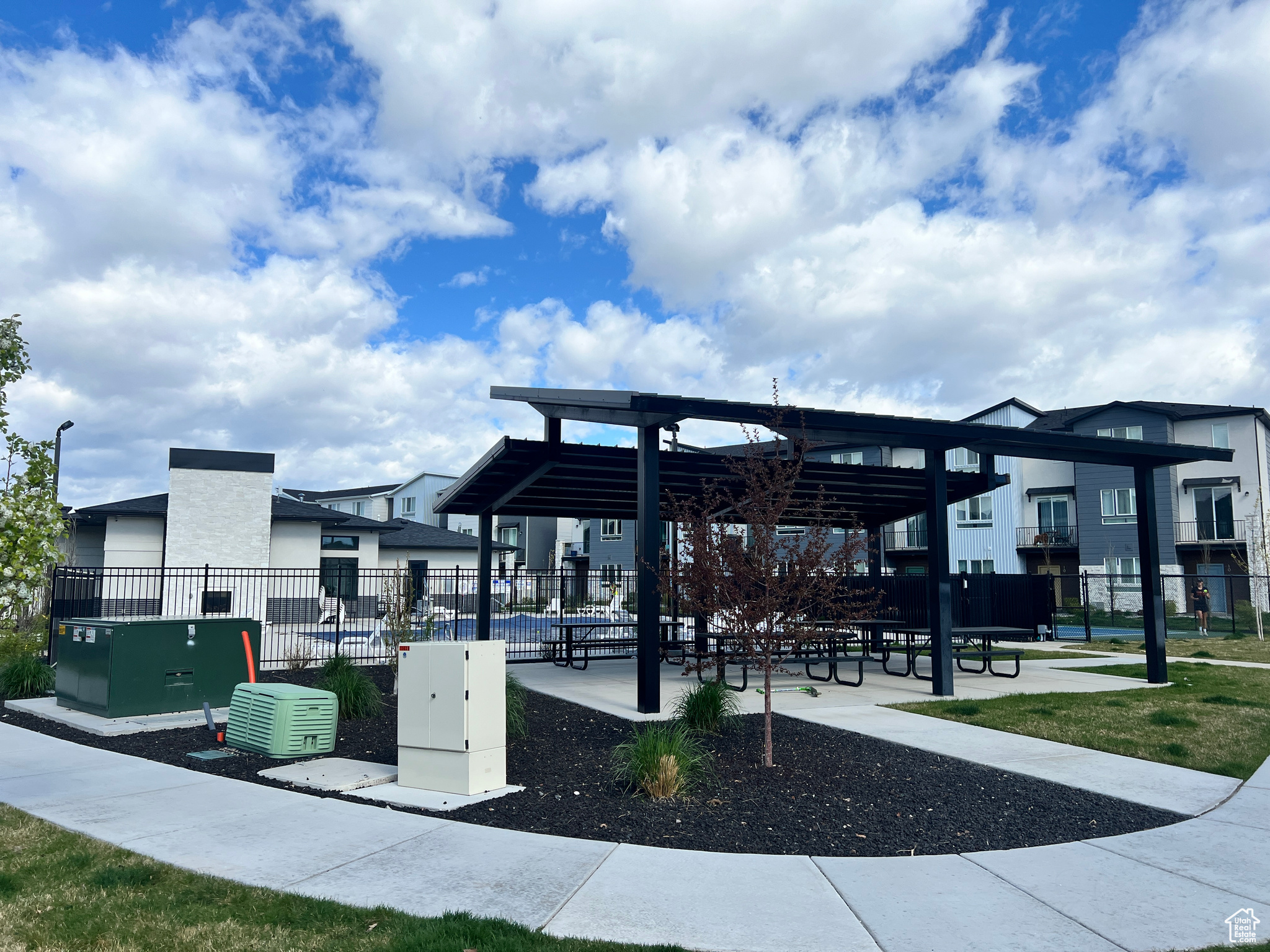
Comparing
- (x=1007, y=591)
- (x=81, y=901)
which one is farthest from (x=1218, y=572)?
(x=81, y=901)

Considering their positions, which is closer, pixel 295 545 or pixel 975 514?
pixel 295 545

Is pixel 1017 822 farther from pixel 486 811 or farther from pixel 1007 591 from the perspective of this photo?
pixel 1007 591

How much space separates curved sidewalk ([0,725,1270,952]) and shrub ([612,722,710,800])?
1275mm

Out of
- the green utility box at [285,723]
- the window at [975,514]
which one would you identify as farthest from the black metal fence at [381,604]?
the window at [975,514]

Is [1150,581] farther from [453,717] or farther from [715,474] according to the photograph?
[453,717]

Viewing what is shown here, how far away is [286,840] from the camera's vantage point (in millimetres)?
5750

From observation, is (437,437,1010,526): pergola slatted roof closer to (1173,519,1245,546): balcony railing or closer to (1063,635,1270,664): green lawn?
(1063,635,1270,664): green lawn

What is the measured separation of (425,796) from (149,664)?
598 centimetres

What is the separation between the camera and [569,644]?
17.0 m

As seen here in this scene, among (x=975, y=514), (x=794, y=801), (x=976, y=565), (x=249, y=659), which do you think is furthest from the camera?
(x=975, y=514)

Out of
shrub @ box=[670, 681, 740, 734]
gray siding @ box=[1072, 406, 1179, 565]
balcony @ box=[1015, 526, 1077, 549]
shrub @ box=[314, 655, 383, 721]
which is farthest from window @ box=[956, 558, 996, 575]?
shrub @ box=[314, 655, 383, 721]

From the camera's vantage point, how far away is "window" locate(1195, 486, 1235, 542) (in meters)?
38.8

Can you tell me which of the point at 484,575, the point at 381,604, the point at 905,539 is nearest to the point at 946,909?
the point at 484,575

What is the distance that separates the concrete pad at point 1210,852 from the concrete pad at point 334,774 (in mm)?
5772
